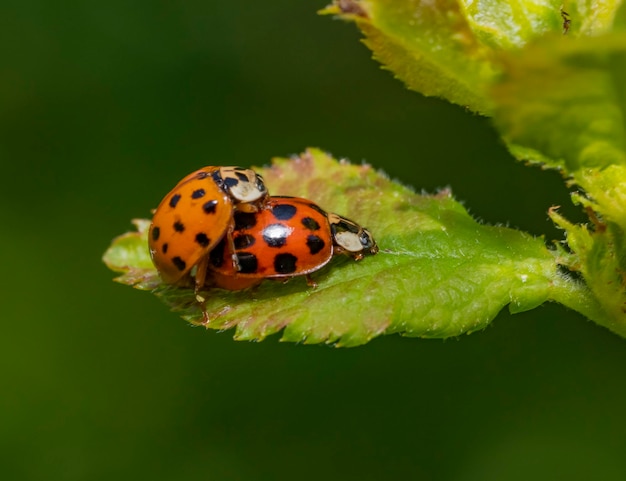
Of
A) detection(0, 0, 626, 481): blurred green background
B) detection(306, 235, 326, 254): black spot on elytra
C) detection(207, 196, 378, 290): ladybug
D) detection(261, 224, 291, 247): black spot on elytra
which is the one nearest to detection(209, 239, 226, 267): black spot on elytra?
detection(207, 196, 378, 290): ladybug

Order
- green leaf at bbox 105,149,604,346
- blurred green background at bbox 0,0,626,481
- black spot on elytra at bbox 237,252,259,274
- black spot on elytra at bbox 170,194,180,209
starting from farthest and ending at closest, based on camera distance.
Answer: blurred green background at bbox 0,0,626,481 < black spot on elytra at bbox 170,194,180,209 < black spot on elytra at bbox 237,252,259,274 < green leaf at bbox 105,149,604,346

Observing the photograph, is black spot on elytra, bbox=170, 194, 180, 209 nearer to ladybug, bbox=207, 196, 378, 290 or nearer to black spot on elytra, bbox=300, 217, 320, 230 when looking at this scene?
ladybug, bbox=207, 196, 378, 290

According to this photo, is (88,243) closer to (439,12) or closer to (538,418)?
(538,418)

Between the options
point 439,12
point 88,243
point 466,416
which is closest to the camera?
point 439,12

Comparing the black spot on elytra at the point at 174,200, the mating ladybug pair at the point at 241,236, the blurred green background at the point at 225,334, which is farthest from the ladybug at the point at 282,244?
the blurred green background at the point at 225,334

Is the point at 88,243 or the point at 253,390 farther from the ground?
the point at 88,243

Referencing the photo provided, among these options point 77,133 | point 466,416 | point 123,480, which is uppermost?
point 77,133

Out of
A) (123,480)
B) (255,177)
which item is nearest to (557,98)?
(255,177)
